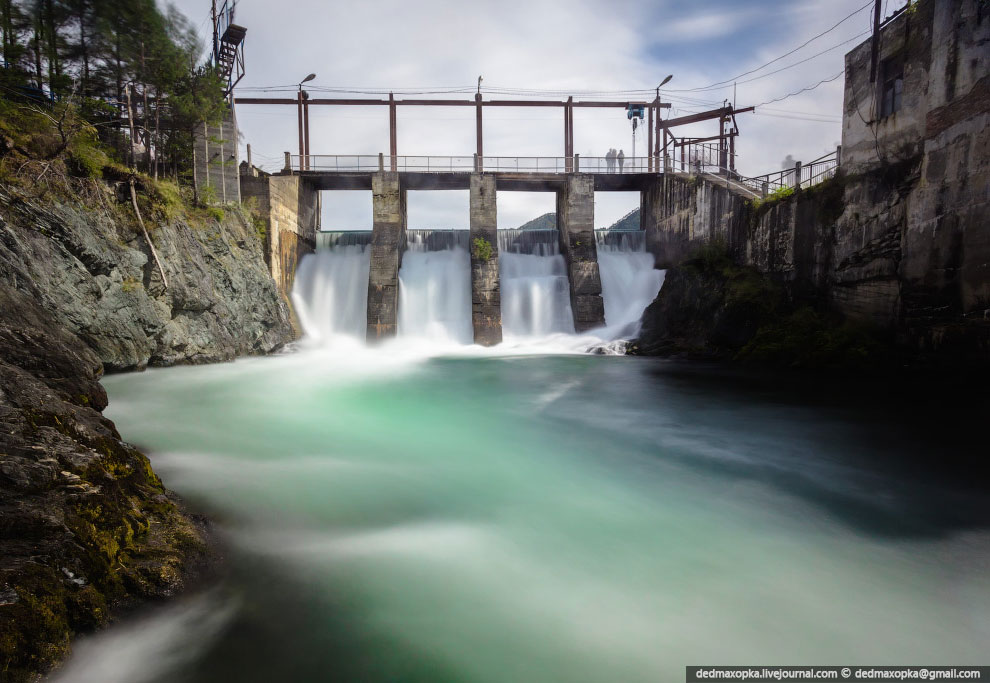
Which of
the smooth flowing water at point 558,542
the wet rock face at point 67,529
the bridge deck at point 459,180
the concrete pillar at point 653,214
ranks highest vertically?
the bridge deck at point 459,180

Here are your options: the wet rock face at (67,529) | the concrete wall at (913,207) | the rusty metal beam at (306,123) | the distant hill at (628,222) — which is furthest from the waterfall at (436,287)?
the distant hill at (628,222)

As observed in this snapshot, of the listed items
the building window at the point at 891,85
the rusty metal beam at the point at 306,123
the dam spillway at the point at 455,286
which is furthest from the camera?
the rusty metal beam at the point at 306,123

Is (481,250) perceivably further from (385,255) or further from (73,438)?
(73,438)

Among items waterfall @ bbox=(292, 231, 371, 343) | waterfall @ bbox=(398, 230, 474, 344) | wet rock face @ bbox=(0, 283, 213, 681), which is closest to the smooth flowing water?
wet rock face @ bbox=(0, 283, 213, 681)

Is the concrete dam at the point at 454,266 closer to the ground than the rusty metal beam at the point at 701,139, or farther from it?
closer to the ground

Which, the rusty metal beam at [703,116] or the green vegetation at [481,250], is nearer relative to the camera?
the green vegetation at [481,250]

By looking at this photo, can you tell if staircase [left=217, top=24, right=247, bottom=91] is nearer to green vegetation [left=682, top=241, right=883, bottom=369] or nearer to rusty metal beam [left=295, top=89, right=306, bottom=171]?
rusty metal beam [left=295, top=89, right=306, bottom=171]

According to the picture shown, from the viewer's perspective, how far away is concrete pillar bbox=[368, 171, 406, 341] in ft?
60.7

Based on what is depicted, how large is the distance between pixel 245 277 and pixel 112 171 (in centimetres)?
436

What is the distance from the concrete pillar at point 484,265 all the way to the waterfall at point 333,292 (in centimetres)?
421

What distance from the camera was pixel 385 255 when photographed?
19.5 metres

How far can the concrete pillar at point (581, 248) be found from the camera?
19422mm

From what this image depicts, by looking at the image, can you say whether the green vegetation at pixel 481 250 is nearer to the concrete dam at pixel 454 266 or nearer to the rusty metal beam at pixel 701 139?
the concrete dam at pixel 454 266

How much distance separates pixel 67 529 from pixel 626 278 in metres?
20.3
